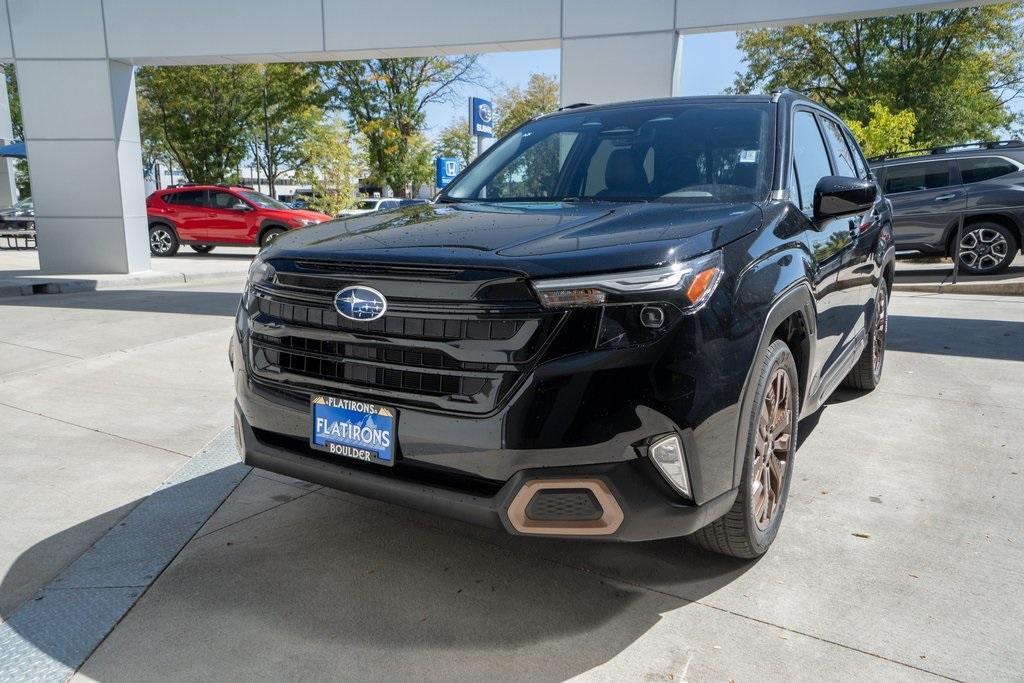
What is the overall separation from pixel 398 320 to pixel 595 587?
1190mm

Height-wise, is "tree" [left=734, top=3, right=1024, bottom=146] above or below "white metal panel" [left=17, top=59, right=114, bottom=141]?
above

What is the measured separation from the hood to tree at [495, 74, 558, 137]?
137ft

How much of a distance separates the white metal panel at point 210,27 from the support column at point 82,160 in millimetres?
664

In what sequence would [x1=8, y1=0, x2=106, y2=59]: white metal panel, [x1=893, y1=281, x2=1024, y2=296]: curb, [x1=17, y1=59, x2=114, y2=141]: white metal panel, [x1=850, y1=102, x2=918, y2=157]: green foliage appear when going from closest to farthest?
1. [x1=893, y1=281, x2=1024, y2=296]: curb
2. [x1=8, y1=0, x2=106, y2=59]: white metal panel
3. [x1=17, y1=59, x2=114, y2=141]: white metal panel
4. [x1=850, y1=102, x2=918, y2=157]: green foliage

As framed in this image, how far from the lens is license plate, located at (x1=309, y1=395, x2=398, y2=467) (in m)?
2.47

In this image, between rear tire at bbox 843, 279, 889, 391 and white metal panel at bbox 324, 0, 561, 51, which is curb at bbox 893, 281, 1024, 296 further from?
rear tire at bbox 843, 279, 889, 391

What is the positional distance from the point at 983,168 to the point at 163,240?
16851 mm

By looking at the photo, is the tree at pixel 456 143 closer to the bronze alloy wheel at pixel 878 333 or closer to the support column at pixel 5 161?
the support column at pixel 5 161

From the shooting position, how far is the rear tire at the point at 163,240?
1909 centimetres

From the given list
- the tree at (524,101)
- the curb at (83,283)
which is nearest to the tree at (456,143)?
the tree at (524,101)

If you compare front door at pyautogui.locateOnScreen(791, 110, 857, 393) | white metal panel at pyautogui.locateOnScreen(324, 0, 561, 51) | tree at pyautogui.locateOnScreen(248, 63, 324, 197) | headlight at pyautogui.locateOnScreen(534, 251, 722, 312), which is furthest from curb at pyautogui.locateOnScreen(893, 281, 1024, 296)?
tree at pyautogui.locateOnScreen(248, 63, 324, 197)

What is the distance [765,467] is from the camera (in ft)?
9.57

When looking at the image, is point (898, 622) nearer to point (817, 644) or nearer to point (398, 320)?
point (817, 644)

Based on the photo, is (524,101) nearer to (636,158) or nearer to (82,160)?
(82,160)
